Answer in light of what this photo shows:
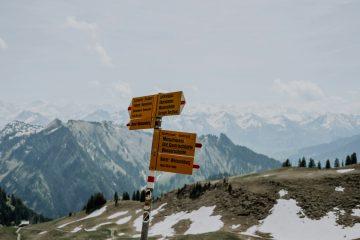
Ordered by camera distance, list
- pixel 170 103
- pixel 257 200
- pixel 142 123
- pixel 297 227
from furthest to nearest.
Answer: pixel 257 200 → pixel 297 227 → pixel 142 123 → pixel 170 103

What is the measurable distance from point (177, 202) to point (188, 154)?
9946 centimetres

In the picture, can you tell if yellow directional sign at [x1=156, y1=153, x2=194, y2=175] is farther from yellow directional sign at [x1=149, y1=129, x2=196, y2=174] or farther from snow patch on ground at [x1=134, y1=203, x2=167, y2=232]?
snow patch on ground at [x1=134, y1=203, x2=167, y2=232]

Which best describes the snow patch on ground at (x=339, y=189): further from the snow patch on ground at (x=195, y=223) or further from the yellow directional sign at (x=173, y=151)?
the yellow directional sign at (x=173, y=151)

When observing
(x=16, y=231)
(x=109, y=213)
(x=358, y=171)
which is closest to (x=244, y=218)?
(x=358, y=171)

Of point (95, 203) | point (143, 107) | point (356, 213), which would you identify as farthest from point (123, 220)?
point (143, 107)

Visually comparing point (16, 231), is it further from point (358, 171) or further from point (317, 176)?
point (358, 171)

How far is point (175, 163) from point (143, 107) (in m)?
3.44

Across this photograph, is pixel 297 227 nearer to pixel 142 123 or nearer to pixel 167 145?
pixel 142 123

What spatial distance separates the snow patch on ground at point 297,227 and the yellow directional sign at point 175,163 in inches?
2434

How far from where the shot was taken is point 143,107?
23016mm

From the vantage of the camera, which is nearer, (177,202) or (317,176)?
(317,176)

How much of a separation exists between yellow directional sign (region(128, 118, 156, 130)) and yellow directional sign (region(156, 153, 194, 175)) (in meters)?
1.65

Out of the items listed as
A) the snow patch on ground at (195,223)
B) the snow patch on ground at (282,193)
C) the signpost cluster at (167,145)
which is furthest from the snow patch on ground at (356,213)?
the signpost cluster at (167,145)

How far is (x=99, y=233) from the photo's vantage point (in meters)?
98.6
